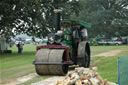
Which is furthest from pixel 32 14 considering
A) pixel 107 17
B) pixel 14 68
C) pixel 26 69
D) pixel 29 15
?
pixel 107 17

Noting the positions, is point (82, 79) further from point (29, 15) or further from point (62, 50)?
point (29, 15)

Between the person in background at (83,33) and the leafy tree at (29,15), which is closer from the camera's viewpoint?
the person in background at (83,33)

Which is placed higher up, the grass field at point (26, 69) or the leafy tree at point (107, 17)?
the leafy tree at point (107, 17)

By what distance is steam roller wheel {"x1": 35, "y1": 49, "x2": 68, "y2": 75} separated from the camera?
12.4 metres

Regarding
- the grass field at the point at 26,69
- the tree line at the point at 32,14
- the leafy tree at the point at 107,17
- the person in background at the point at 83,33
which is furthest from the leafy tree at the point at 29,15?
the leafy tree at the point at 107,17

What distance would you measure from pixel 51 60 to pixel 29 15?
62.0ft

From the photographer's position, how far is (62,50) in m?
12.7

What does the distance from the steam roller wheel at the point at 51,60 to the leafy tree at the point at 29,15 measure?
15677 mm

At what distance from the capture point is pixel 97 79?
25.2 ft

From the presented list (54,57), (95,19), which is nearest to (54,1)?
(54,57)

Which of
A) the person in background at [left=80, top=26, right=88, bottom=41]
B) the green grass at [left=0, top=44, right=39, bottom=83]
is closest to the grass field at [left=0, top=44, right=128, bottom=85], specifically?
the green grass at [left=0, top=44, right=39, bottom=83]

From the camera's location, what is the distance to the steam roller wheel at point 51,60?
40.5ft

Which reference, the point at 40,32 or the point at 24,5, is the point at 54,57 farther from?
the point at 40,32

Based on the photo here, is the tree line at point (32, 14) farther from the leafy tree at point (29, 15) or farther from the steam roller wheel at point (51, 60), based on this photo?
the steam roller wheel at point (51, 60)
